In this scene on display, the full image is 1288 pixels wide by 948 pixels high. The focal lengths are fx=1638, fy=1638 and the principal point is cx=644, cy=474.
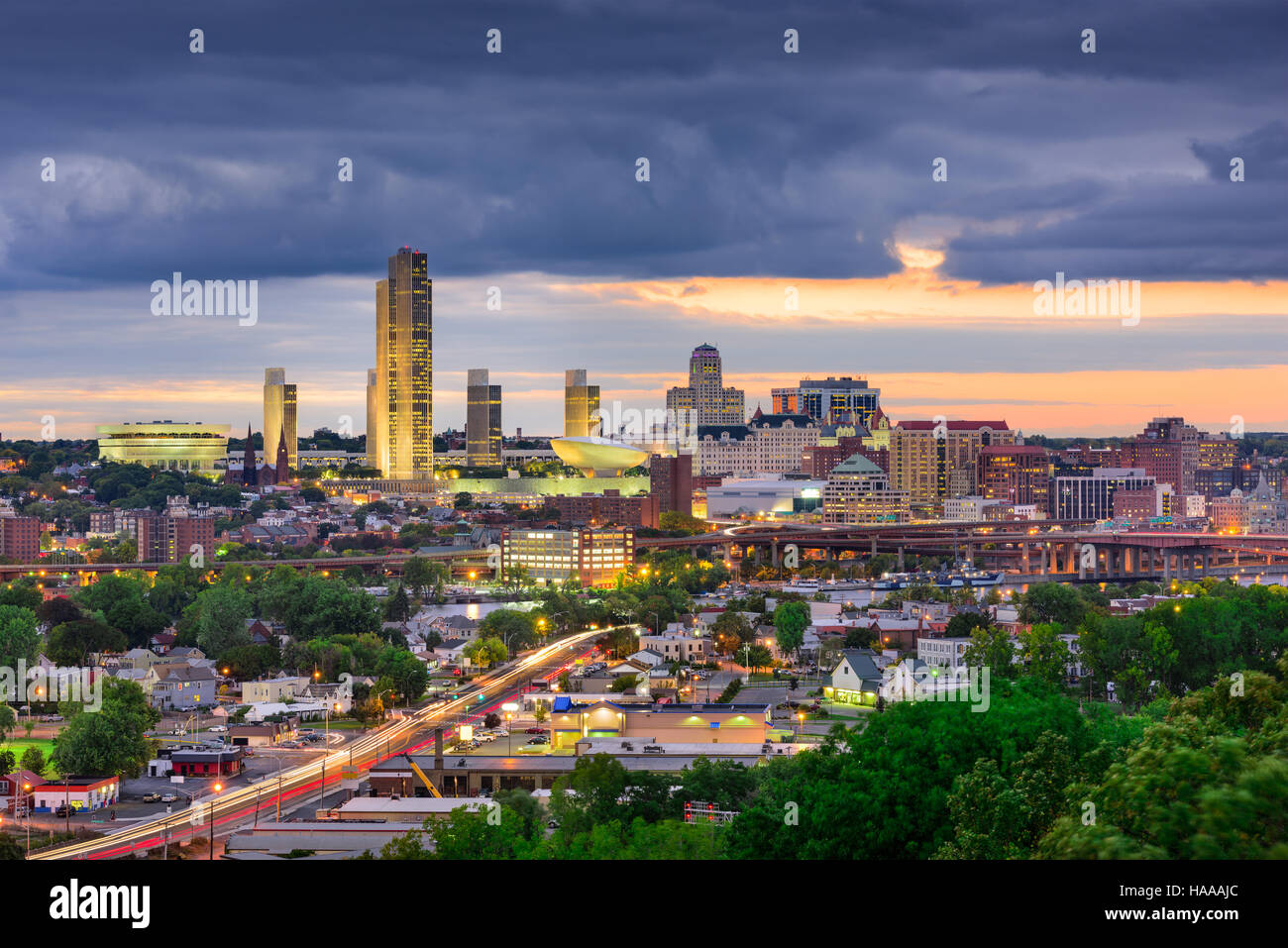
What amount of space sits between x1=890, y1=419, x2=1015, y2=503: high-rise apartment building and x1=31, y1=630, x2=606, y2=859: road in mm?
77616

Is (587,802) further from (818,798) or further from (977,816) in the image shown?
(977,816)

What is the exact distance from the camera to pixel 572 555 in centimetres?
6288

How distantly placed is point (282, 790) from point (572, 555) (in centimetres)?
4038

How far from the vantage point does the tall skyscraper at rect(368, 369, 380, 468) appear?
122 metres

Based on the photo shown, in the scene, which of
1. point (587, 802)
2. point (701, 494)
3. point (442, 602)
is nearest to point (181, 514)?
point (442, 602)

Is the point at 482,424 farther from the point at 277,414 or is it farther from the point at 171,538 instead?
the point at 171,538

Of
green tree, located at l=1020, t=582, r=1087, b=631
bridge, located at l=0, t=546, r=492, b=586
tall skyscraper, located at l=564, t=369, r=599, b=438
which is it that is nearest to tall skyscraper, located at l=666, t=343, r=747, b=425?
tall skyscraper, located at l=564, t=369, r=599, b=438

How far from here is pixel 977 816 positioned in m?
11.6

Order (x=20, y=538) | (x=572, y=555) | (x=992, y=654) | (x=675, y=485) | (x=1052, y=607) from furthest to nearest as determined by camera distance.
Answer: (x=675, y=485)
(x=20, y=538)
(x=572, y=555)
(x=1052, y=607)
(x=992, y=654)

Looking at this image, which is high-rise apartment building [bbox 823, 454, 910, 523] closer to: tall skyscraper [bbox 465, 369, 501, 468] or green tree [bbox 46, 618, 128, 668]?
tall skyscraper [bbox 465, 369, 501, 468]

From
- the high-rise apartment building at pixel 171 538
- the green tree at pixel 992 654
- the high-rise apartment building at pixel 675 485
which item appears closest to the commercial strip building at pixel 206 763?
the green tree at pixel 992 654

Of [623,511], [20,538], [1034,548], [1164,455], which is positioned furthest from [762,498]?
[20,538]

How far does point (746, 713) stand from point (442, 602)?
94.6ft

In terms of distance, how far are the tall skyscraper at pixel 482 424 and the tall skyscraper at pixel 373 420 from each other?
7533 millimetres
